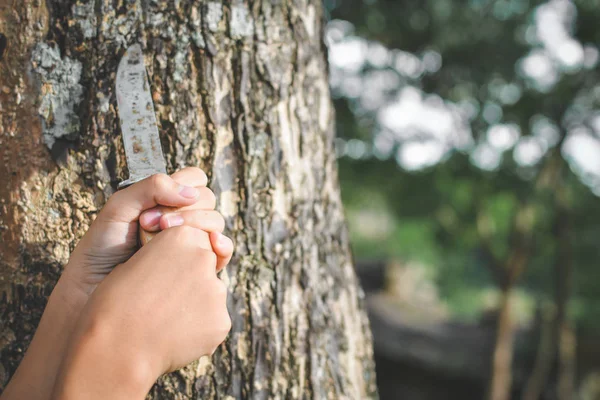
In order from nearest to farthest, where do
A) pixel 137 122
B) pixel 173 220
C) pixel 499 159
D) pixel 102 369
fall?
1. pixel 102 369
2. pixel 173 220
3. pixel 137 122
4. pixel 499 159

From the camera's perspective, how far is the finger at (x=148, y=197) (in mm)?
1131

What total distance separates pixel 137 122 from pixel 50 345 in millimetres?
567

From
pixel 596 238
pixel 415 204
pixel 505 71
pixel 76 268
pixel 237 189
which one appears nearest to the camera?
pixel 76 268

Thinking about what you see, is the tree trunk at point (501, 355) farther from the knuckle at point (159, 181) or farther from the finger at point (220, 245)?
the knuckle at point (159, 181)

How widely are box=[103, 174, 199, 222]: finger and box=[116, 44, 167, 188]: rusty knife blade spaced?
0.07 m

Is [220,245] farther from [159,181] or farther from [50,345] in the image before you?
[50,345]

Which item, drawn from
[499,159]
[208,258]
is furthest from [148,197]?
[499,159]

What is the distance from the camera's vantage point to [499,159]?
5168mm

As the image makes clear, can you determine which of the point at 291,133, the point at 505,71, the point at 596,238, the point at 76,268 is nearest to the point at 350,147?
the point at 505,71

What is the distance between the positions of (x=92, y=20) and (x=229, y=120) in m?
0.44

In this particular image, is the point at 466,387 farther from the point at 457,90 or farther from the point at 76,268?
the point at 76,268

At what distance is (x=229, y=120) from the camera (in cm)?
147

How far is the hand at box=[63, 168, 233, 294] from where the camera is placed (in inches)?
45.0

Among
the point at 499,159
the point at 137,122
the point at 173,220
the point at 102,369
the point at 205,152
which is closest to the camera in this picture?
the point at 102,369
